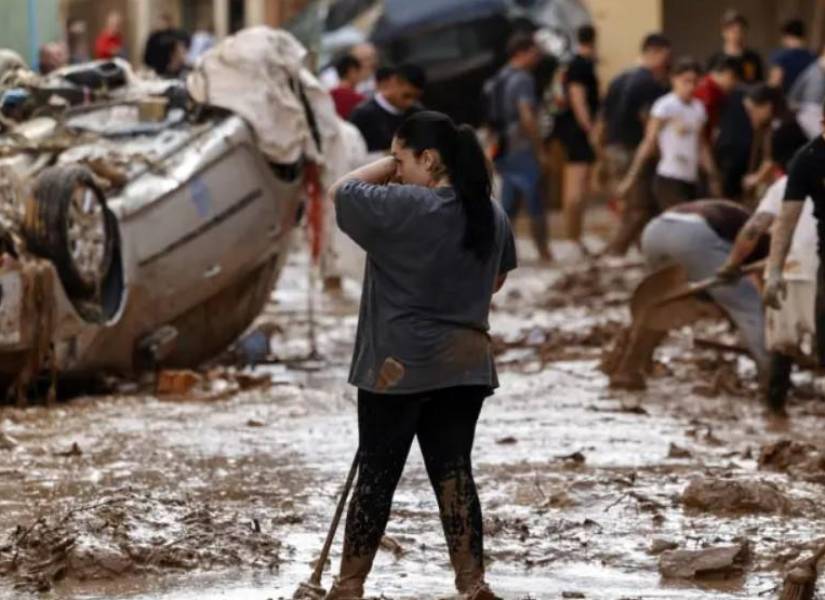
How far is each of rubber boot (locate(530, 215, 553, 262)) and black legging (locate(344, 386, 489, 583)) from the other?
1530cm

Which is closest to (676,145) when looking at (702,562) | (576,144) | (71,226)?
(576,144)

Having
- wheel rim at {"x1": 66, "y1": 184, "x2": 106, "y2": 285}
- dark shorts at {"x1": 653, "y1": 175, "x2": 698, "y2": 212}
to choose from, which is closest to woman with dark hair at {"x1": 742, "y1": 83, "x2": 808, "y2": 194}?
dark shorts at {"x1": 653, "y1": 175, "x2": 698, "y2": 212}

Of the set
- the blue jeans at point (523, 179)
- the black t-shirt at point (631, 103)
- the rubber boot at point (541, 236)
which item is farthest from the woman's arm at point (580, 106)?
the rubber boot at point (541, 236)

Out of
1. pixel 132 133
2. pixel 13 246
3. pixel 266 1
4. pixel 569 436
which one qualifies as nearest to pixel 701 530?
pixel 569 436

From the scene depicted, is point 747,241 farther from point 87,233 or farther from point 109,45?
point 109,45

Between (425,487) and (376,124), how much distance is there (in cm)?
664

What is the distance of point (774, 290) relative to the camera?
36.6 ft

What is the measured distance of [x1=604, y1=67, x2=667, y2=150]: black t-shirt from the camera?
22.3 metres

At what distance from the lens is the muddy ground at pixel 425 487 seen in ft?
26.6

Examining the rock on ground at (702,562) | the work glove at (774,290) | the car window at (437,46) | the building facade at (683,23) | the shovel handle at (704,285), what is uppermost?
the work glove at (774,290)

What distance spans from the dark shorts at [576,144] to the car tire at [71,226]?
37.1 feet

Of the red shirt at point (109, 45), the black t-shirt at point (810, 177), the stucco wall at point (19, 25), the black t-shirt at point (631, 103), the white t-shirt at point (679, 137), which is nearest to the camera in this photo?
the black t-shirt at point (810, 177)

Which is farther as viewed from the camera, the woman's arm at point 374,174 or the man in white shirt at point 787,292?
the man in white shirt at point 787,292

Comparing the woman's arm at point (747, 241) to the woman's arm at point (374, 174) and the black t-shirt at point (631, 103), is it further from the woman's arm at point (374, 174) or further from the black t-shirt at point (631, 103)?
the black t-shirt at point (631, 103)
